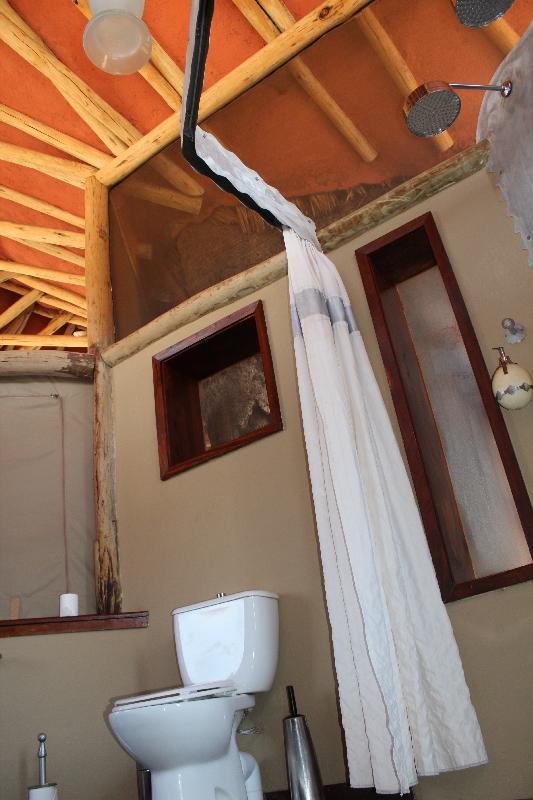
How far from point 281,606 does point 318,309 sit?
1.20 metres

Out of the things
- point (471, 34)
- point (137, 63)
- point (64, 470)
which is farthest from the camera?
point (64, 470)

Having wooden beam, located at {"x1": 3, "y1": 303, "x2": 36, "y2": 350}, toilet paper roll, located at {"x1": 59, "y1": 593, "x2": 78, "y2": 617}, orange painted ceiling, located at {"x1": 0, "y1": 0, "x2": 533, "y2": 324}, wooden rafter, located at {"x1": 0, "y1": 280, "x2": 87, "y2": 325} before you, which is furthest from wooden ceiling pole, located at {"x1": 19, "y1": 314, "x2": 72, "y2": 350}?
toilet paper roll, located at {"x1": 59, "y1": 593, "x2": 78, "y2": 617}

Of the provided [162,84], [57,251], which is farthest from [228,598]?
[57,251]

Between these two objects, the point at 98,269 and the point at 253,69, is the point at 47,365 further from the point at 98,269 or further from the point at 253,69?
the point at 253,69

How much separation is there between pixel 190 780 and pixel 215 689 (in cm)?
26

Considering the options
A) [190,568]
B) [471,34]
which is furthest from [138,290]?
[471,34]

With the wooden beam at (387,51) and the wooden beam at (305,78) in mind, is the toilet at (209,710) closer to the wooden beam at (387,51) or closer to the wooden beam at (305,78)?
the wooden beam at (305,78)

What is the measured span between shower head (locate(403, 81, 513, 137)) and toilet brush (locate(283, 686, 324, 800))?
203 centimetres

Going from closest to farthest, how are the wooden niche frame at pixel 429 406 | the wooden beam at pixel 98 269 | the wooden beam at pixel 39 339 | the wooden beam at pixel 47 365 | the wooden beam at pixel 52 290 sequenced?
the wooden niche frame at pixel 429 406
the wooden beam at pixel 47 365
the wooden beam at pixel 98 269
the wooden beam at pixel 39 339
the wooden beam at pixel 52 290

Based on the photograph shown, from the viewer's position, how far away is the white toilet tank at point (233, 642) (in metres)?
2.41

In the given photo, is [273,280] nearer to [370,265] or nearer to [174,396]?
[370,265]

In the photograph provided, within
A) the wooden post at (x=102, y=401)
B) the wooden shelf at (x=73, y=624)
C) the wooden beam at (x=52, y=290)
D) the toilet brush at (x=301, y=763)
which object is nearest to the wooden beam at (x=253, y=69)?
the wooden post at (x=102, y=401)

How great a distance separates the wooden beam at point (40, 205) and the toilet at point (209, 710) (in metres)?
3.67

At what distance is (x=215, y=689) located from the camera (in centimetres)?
212
